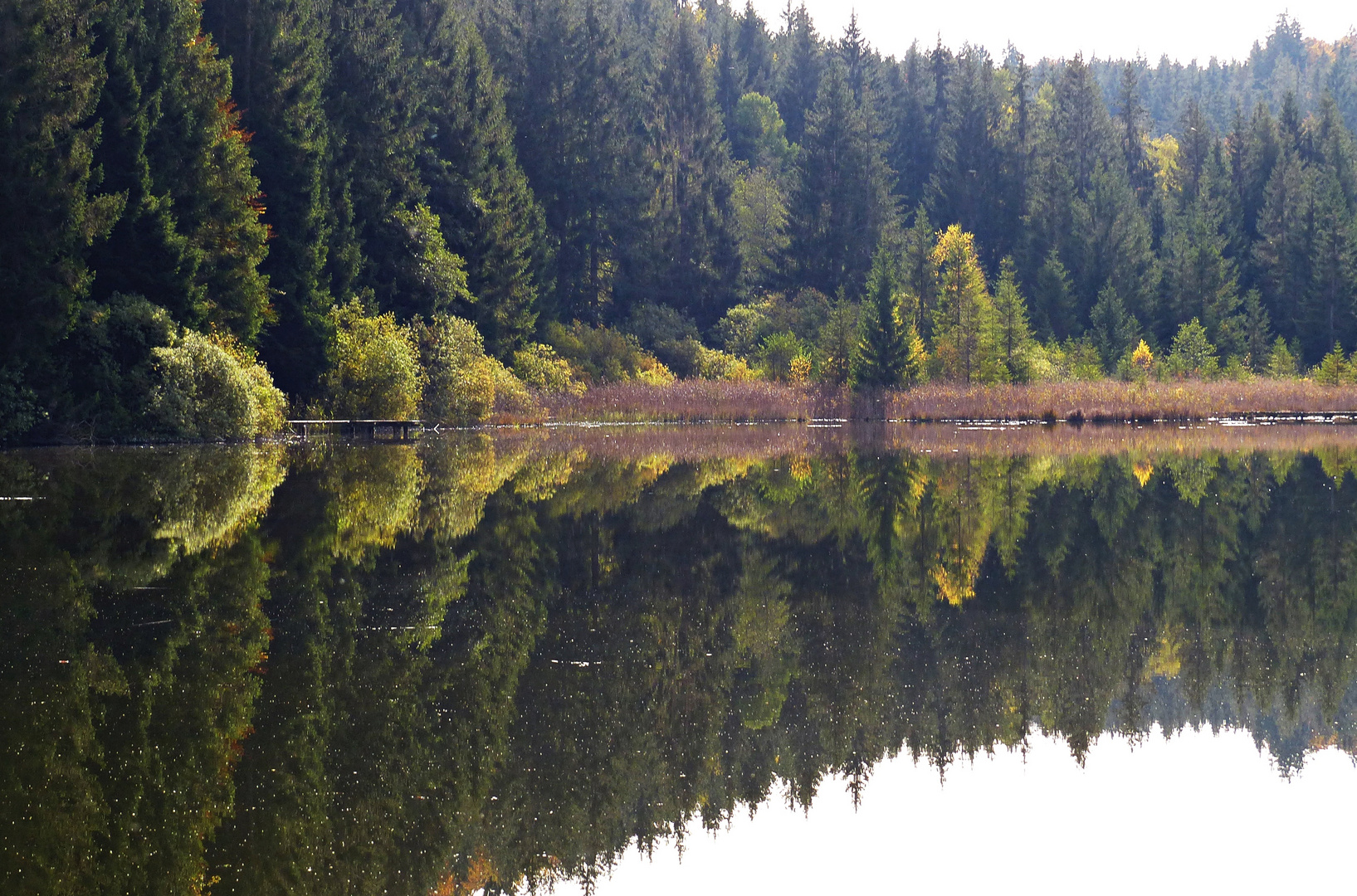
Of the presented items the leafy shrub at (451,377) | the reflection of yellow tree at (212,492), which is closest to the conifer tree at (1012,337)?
the leafy shrub at (451,377)

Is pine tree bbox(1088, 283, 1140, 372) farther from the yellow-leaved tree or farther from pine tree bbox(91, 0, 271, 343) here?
pine tree bbox(91, 0, 271, 343)

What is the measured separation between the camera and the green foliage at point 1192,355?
76750mm

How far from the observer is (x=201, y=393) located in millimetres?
38375

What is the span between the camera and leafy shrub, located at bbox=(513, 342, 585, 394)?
62.0 metres

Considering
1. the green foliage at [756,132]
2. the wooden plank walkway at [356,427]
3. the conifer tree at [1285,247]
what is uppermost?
the green foliage at [756,132]

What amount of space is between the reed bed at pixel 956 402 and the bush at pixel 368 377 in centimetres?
822

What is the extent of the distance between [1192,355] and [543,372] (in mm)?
36773

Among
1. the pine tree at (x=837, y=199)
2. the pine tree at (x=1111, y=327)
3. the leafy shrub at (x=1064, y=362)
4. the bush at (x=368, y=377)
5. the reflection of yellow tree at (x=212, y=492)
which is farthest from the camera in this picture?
the pine tree at (x=837, y=199)

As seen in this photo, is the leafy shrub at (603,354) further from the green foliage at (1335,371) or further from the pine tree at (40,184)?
the pine tree at (40,184)

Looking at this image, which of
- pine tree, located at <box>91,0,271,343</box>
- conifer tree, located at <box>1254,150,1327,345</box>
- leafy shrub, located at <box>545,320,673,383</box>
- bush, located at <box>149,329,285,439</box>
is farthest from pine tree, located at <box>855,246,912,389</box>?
conifer tree, located at <box>1254,150,1327,345</box>

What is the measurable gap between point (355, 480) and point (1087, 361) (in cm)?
6101

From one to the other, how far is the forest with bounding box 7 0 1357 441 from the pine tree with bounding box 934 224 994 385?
20 centimetres

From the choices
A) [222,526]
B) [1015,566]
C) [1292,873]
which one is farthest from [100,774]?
[222,526]

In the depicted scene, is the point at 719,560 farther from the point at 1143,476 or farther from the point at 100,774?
the point at 1143,476
